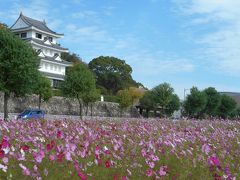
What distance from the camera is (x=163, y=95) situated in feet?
194

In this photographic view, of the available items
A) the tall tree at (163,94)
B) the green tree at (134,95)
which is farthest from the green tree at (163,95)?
the green tree at (134,95)

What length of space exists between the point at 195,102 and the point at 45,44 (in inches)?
971

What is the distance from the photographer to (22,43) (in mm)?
27656

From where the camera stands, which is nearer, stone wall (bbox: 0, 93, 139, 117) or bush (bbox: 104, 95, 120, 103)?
stone wall (bbox: 0, 93, 139, 117)

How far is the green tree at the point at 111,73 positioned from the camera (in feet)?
252

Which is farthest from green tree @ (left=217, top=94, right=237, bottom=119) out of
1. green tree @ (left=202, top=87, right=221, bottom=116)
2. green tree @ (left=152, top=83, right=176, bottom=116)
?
green tree @ (left=152, top=83, right=176, bottom=116)

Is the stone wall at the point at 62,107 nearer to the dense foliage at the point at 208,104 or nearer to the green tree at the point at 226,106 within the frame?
the dense foliage at the point at 208,104

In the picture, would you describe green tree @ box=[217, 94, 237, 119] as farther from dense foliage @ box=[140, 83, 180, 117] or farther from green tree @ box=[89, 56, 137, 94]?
green tree @ box=[89, 56, 137, 94]

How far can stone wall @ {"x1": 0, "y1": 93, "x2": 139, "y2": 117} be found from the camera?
152 feet

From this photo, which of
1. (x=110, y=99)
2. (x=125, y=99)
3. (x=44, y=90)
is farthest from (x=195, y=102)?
(x=44, y=90)

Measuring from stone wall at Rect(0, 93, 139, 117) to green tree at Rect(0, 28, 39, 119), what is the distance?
1797 cm

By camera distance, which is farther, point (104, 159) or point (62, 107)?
point (62, 107)

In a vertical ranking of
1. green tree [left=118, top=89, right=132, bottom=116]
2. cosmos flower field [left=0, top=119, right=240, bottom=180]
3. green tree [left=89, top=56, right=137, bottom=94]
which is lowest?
cosmos flower field [left=0, top=119, right=240, bottom=180]

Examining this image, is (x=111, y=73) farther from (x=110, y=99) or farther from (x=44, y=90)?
(x=44, y=90)
